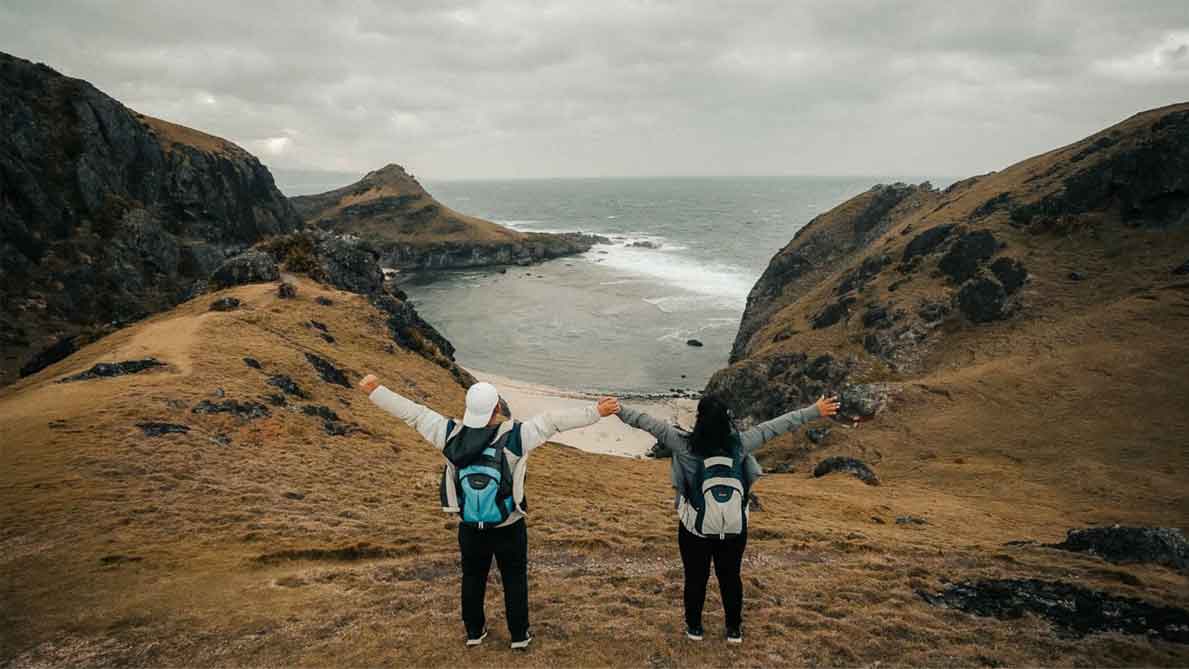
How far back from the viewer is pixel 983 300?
43719mm

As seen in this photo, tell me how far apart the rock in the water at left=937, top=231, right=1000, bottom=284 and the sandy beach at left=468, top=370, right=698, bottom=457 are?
26.0m

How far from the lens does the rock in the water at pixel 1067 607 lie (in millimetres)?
8617

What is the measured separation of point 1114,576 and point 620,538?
10100 mm

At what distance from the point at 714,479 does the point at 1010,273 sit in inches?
2014

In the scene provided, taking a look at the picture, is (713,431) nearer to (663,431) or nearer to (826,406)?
(663,431)

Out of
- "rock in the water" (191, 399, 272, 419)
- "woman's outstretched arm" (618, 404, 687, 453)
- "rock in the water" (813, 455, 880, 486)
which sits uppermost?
"woman's outstretched arm" (618, 404, 687, 453)

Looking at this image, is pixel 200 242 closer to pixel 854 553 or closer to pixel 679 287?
pixel 679 287

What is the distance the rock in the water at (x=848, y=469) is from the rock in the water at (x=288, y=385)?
25695mm

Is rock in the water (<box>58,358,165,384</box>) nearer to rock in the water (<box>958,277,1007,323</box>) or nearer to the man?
the man

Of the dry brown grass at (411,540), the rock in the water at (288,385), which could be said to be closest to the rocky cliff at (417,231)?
the dry brown grass at (411,540)

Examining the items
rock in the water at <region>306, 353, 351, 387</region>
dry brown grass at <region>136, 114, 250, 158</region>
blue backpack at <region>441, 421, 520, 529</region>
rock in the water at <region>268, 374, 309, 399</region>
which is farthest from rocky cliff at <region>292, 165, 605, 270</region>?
blue backpack at <region>441, 421, 520, 529</region>

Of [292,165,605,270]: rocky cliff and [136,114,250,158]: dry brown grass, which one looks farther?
[292,165,605,270]: rocky cliff

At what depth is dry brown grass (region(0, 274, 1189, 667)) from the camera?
815 centimetres

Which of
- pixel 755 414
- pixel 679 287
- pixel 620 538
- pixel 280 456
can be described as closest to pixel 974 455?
pixel 755 414
